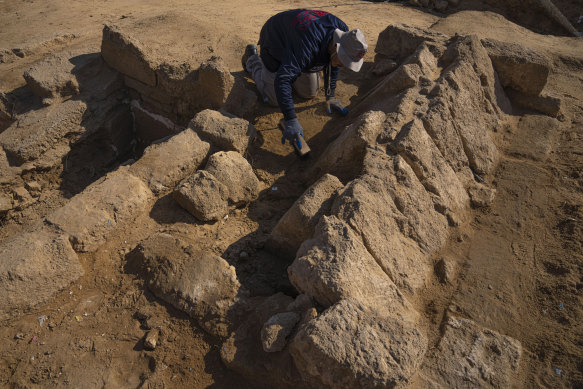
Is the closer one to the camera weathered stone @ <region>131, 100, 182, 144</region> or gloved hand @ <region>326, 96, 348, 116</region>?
gloved hand @ <region>326, 96, 348, 116</region>

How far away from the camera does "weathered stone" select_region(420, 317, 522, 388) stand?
6.90ft

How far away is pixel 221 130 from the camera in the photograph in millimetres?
3658

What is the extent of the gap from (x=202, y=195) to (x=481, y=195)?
2.39 m

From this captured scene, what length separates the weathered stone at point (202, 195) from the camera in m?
3.02

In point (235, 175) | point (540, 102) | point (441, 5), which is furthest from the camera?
point (441, 5)

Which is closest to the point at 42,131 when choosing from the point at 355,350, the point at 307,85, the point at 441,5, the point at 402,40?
the point at 307,85

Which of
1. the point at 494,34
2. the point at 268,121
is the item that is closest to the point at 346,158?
the point at 268,121

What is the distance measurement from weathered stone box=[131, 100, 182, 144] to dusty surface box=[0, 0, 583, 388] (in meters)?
0.36

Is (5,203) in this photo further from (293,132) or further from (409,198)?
(409,198)

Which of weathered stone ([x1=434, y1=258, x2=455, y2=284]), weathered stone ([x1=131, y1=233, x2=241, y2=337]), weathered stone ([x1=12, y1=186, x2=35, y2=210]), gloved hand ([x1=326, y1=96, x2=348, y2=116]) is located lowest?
weathered stone ([x1=12, y1=186, x2=35, y2=210])

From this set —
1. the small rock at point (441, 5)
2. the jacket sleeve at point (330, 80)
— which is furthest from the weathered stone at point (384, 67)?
the small rock at point (441, 5)

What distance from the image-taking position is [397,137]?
10.2 ft

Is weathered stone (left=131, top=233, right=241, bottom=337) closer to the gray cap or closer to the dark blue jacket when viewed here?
the dark blue jacket

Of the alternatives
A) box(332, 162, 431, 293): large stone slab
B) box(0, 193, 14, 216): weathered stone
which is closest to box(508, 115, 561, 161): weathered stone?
box(332, 162, 431, 293): large stone slab
